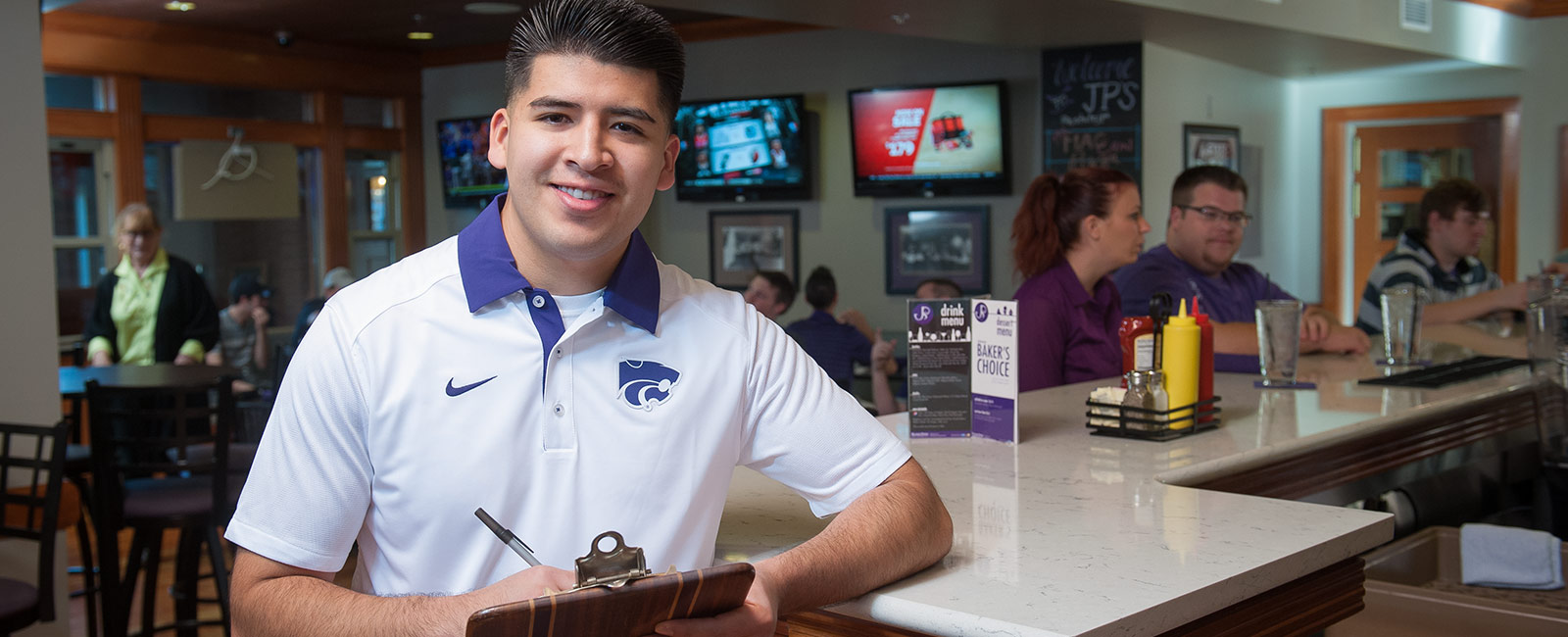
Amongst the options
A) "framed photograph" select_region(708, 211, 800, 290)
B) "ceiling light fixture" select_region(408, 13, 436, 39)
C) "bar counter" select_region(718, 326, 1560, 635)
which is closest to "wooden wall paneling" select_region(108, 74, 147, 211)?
"ceiling light fixture" select_region(408, 13, 436, 39)

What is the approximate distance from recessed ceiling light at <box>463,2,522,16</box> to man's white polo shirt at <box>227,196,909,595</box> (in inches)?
209

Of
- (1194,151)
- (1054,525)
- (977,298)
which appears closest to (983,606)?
(1054,525)

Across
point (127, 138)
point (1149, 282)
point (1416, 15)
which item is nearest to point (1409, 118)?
point (1416, 15)

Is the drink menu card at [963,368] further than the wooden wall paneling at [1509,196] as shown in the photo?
No

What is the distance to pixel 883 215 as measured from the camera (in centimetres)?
678

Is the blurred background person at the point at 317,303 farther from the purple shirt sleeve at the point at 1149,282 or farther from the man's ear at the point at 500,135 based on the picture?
the man's ear at the point at 500,135

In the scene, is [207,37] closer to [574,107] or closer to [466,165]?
[466,165]

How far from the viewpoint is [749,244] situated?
7195 mm

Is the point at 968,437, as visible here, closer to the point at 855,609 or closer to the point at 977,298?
the point at 977,298

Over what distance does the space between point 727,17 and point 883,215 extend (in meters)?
1.44

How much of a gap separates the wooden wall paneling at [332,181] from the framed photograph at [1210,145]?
5031 mm

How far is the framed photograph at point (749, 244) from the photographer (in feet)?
23.3

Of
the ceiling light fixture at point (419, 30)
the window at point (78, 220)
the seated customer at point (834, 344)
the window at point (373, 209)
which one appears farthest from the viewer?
the window at point (373, 209)

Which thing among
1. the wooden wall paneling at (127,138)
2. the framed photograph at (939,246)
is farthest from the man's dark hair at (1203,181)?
the wooden wall paneling at (127,138)
